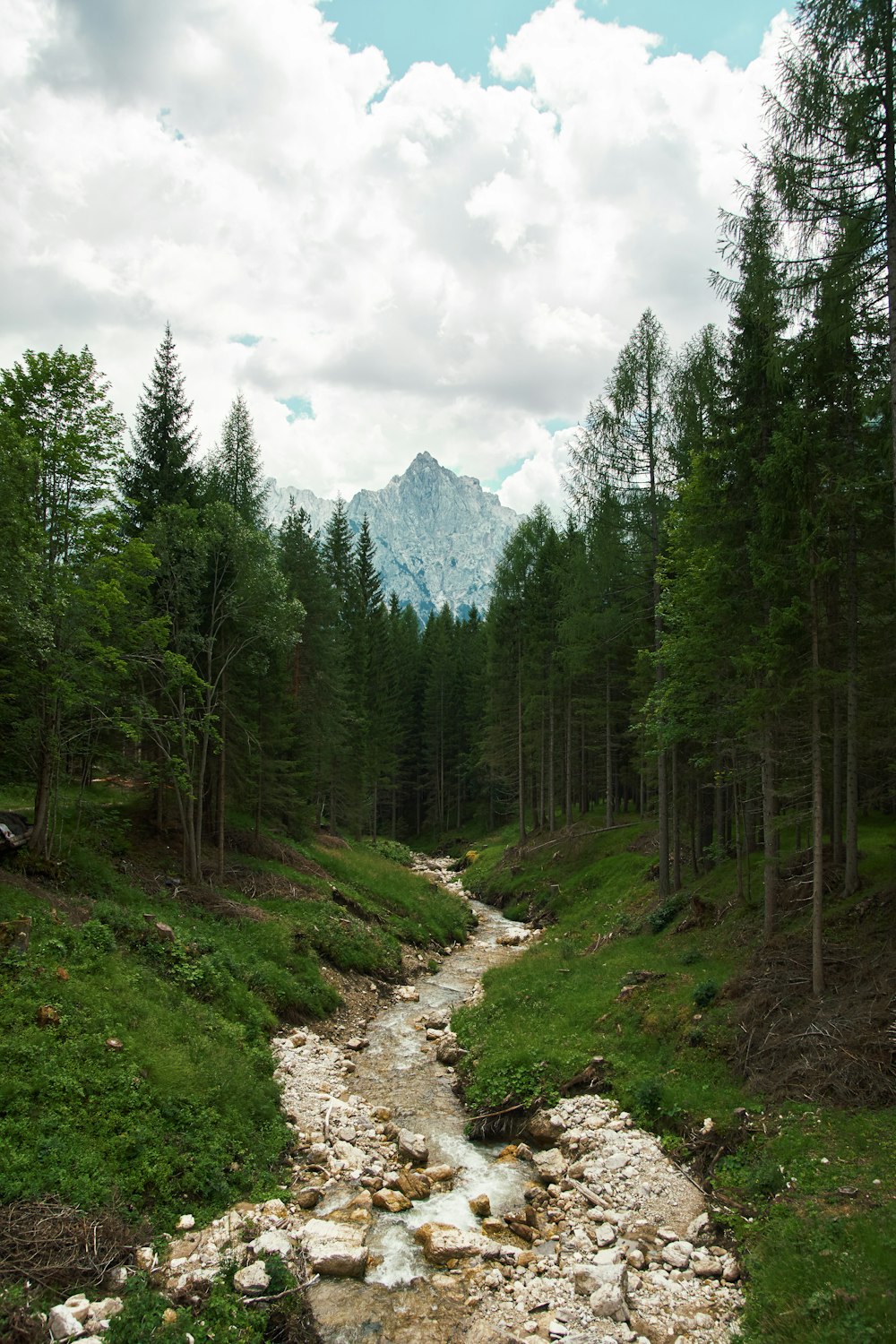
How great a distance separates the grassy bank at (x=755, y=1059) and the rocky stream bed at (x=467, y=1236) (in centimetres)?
64

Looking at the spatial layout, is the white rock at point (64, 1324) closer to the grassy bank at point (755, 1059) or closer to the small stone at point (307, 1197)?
the small stone at point (307, 1197)

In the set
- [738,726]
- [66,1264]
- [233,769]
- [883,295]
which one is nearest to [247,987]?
[66,1264]

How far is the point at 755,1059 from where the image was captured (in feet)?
38.0

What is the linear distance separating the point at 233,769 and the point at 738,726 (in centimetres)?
1793

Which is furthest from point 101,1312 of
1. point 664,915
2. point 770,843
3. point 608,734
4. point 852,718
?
point 608,734

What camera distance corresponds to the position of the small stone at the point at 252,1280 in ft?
24.6

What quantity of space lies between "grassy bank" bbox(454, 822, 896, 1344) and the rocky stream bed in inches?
25.1

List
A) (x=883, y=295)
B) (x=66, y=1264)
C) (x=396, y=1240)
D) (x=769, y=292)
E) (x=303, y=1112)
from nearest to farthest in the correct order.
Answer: (x=66, y=1264), (x=396, y=1240), (x=883, y=295), (x=769, y=292), (x=303, y=1112)

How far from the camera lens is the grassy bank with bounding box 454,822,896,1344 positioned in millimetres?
7312

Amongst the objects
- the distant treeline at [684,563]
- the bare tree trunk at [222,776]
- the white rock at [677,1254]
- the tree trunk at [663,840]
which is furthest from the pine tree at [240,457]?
the white rock at [677,1254]

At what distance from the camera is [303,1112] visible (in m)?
12.4

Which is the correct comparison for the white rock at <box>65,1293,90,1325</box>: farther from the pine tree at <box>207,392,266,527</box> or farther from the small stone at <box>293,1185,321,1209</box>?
the pine tree at <box>207,392,266,527</box>

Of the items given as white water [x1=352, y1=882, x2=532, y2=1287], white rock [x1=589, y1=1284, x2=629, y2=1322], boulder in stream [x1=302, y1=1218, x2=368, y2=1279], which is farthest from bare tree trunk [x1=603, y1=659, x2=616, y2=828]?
white rock [x1=589, y1=1284, x2=629, y2=1322]

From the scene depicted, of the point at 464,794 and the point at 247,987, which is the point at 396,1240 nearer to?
the point at 247,987
